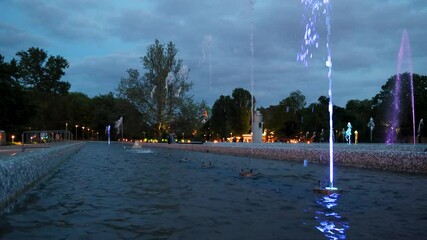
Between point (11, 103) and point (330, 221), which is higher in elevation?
point (11, 103)

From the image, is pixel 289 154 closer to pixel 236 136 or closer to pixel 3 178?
pixel 3 178

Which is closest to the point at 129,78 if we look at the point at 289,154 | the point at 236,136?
the point at 236,136

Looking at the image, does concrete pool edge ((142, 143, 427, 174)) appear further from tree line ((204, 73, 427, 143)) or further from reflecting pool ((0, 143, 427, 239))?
tree line ((204, 73, 427, 143))

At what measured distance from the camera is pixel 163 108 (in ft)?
258

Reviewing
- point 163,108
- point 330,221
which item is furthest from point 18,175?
point 163,108

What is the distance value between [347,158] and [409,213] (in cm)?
1299

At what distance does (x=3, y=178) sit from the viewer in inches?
333

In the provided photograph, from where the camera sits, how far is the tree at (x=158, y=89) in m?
→ 77.8

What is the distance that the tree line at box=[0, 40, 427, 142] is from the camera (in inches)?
2817

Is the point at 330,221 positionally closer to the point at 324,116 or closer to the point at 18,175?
the point at 18,175

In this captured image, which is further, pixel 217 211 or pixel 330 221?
pixel 217 211

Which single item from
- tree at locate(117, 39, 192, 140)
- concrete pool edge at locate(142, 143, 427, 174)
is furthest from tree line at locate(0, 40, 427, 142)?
concrete pool edge at locate(142, 143, 427, 174)

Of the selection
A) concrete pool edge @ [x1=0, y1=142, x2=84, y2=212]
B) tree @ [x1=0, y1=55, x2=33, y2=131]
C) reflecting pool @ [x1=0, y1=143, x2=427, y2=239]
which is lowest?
reflecting pool @ [x1=0, y1=143, x2=427, y2=239]

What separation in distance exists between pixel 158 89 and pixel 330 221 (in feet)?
236
